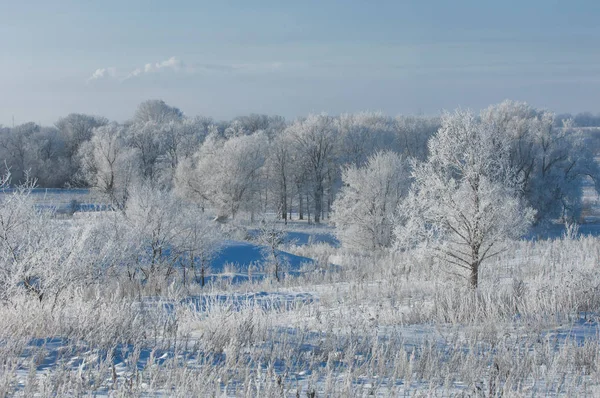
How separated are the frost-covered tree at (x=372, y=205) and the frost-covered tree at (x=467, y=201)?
25536mm

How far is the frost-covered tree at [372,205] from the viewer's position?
37469 millimetres

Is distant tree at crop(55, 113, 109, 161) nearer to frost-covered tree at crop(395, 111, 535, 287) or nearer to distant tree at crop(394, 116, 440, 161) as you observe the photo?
distant tree at crop(394, 116, 440, 161)

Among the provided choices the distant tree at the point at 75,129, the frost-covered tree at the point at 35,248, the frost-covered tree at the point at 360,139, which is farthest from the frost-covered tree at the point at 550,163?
the distant tree at the point at 75,129

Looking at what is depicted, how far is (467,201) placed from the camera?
414 inches

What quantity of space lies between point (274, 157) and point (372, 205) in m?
20.7

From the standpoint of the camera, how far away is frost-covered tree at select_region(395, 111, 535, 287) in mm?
10336

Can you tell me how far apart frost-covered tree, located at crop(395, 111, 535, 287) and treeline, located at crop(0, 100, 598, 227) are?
1219 inches

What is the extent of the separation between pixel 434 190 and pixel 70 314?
7.07 meters

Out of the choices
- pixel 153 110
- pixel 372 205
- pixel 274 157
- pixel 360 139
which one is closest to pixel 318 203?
pixel 274 157

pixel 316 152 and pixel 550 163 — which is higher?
pixel 316 152

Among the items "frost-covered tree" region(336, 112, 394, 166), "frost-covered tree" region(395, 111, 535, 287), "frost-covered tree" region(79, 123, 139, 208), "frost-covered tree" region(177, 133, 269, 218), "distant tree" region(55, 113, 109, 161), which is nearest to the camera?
"frost-covered tree" region(395, 111, 535, 287)

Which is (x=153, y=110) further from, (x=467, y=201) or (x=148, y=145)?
(x=467, y=201)

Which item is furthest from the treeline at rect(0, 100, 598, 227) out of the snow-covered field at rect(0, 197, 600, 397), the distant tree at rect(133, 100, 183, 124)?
the snow-covered field at rect(0, 197, 600, 397)

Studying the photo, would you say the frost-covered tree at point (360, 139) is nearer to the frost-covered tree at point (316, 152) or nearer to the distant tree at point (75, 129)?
the frost-covered tree at point (316, 152)
